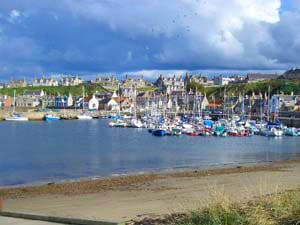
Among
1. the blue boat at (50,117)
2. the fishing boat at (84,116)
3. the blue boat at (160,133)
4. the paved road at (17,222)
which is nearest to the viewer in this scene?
the paved road at (17,222)

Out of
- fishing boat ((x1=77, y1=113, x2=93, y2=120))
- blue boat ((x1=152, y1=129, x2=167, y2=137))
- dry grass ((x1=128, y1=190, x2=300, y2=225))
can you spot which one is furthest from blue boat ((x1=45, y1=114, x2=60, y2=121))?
dry grass ((x1=128, y1=190, x2=300, y2=225))

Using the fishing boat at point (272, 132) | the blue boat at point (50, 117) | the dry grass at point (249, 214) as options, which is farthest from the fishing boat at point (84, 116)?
the dry grass at point (249, 214)

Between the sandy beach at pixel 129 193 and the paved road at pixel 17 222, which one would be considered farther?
the sandy beach at pixel 129 193

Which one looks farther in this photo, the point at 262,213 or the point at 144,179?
the point at 144,179

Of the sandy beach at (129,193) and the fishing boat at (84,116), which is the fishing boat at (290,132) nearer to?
the sandy beach at (129,193)

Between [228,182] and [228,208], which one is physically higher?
[228,208]

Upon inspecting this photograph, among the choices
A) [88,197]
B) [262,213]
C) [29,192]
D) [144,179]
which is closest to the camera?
[262,213]

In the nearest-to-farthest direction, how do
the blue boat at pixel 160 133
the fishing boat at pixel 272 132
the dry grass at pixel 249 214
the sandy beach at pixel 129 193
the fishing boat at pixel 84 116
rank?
1. the dry grass at pixel 249 214
2. the sandy beach at pixel 129 193
3. the blue boat at pixel 160 133
4. the fishing boat at pixel 272 132
5. the fishing boat at pixel 84 116

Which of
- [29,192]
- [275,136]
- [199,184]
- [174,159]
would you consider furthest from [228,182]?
[275,136]

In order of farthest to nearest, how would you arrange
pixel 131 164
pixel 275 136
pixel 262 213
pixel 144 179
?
pixel 275 136
pixel 131 164
pixel 144 179
pixel 262 213

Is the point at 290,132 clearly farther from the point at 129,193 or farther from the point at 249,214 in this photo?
the point at 249,214

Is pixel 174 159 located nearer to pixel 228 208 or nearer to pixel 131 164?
pixel 131 164

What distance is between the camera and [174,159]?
1987 inches

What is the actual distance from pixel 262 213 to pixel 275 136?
87.5 metres
